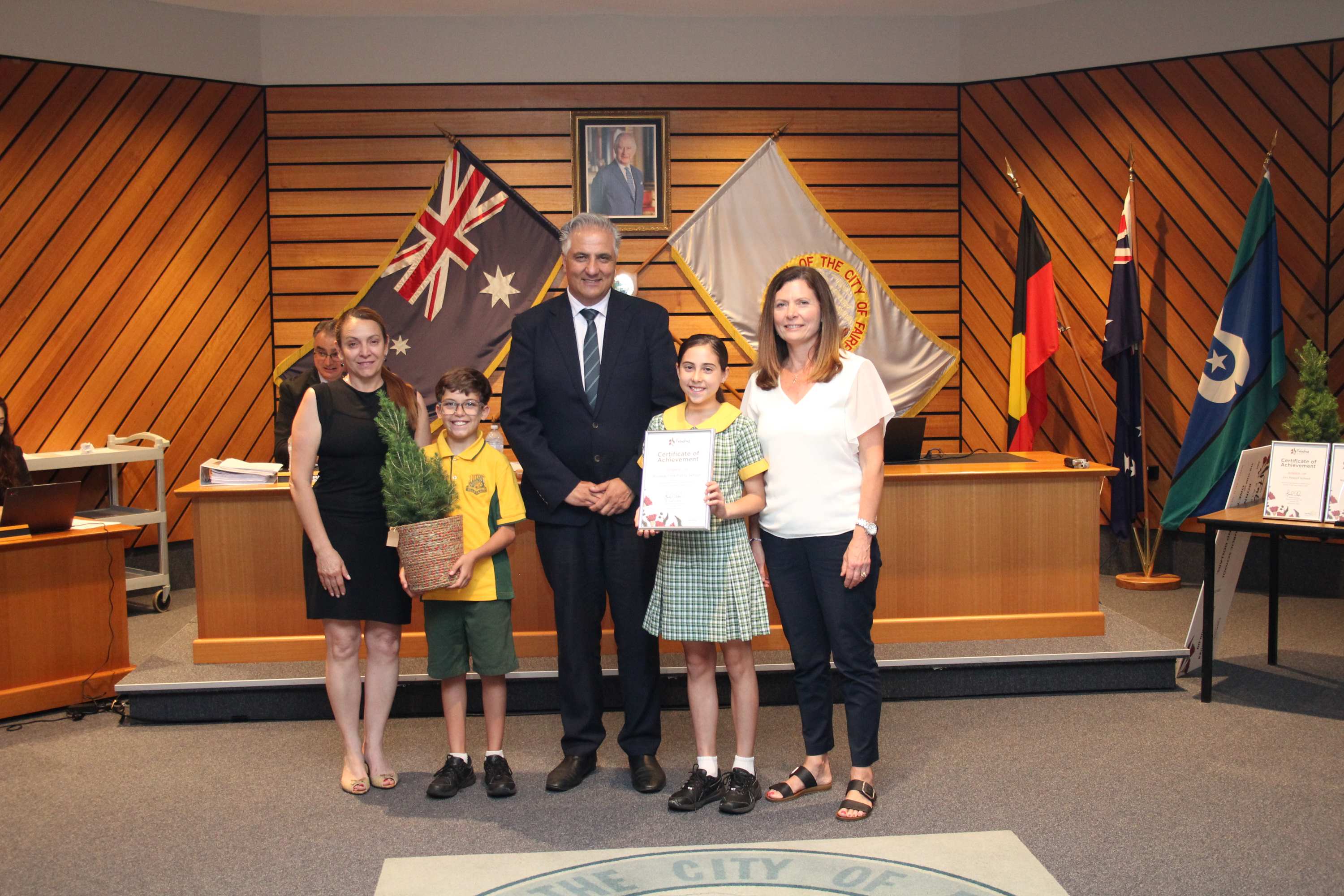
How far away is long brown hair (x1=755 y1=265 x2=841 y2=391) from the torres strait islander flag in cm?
383

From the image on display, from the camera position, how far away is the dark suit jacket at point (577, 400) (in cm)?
325

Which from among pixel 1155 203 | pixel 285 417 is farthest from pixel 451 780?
pixel 1155 203

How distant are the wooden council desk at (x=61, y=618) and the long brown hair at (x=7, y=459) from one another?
117 cm

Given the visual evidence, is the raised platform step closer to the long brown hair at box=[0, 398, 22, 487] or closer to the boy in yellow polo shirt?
the boy in yellow polo shirt

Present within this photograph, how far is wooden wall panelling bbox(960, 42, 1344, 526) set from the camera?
240 inches

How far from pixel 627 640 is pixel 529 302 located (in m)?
3.97

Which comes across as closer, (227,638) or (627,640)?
(627,640)

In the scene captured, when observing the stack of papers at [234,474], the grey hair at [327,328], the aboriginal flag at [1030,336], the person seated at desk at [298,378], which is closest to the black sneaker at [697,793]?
the grey hair at [327,328]

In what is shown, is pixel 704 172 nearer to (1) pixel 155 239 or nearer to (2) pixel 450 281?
(2) pixel 450 281

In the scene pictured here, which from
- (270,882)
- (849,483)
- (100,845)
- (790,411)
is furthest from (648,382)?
(100,845)

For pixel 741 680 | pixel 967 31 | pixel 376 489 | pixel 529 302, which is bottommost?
pixel 741 680

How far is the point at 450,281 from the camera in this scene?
6.82m

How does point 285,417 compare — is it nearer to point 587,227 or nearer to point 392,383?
point 392,383

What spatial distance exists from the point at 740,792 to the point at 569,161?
4778 mm
